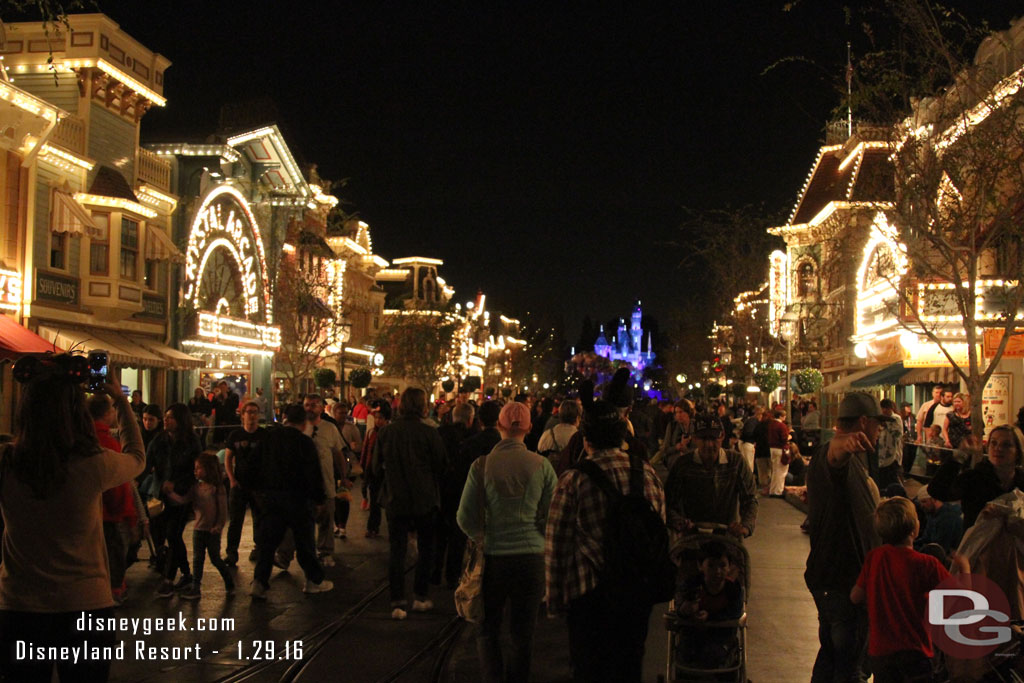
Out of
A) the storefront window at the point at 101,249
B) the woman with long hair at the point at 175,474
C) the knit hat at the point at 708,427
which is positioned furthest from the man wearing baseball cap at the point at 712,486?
the storefront window at the point at 101,249

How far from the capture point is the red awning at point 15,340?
19216mm

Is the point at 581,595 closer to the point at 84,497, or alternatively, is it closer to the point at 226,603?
the point at 84,497

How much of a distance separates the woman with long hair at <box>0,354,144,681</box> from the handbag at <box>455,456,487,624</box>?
2491mm

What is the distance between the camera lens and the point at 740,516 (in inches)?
299

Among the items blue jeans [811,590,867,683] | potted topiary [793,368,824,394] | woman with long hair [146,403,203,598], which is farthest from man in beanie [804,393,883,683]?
potted topiary [793,368,824,394]

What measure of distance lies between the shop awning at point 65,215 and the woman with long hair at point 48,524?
20444mm

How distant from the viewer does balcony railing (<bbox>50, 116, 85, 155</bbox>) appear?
911 inches

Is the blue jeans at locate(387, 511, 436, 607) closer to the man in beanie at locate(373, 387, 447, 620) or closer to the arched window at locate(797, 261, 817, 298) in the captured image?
the man in beanie at locate(373, 387, 447, 620)

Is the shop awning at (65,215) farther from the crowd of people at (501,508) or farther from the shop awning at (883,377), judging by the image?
the shop awning at (883,377)

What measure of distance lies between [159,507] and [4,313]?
1405 centimetres

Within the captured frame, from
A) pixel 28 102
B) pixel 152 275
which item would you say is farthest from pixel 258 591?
pixel 152 275

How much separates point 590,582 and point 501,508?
168 centimetres

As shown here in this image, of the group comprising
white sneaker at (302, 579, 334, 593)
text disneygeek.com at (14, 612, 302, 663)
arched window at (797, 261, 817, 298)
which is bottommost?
text disneygeek.com at (14, 612, 302, 663)

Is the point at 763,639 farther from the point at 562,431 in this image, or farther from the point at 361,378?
the point at 361,378
